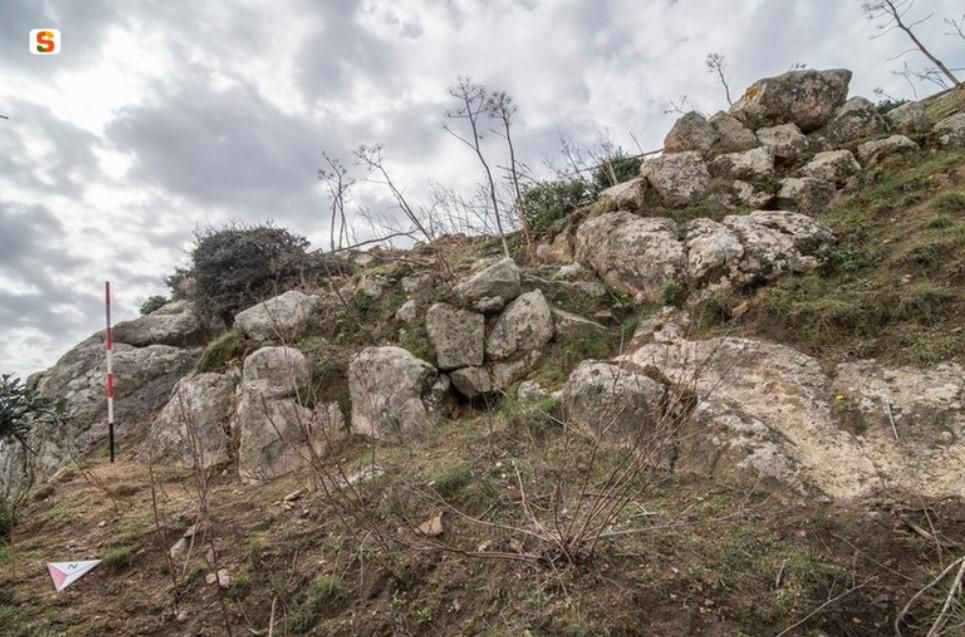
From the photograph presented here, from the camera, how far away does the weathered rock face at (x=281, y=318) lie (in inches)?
238

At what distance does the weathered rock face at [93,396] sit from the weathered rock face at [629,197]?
6.67m

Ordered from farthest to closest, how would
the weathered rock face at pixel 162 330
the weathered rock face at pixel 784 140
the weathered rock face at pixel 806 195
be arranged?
the weathered rock face at pixel 162 330 → the weathered rock face at pixel 784 140 → the weathered rock face at pixel 806 195

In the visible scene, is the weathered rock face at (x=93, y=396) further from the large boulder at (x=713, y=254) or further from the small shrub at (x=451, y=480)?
the large boulder at (x=713, y=254)

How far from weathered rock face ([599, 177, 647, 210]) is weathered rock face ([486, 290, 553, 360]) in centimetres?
187

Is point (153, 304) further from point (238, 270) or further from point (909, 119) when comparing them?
point (909, 119)

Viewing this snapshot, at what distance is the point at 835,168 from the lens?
5996 millimetres

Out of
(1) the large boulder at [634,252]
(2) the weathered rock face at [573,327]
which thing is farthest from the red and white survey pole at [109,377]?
(1) the large boulder at [634,252]

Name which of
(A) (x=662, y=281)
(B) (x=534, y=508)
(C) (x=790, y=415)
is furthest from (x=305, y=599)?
(A) (x=662, y=281)

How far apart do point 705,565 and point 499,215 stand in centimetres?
742

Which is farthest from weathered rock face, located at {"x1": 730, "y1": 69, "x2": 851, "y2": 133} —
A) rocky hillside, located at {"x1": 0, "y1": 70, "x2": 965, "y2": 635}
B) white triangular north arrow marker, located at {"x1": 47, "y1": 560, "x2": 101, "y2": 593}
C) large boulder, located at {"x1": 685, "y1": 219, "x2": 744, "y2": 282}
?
white triangular north arrow marker, located at {"x1": 47, "y1": 560, "x2": 101, "y2": 593}

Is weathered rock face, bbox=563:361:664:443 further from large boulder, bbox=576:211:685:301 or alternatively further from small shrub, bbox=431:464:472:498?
large boulder, bbox=576:211:685:301

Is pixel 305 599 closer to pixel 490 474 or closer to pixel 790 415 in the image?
pixel 490 474

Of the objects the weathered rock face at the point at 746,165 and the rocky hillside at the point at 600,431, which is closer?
the rocky hillside at the point at 600,431

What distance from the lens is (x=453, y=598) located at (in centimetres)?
238
